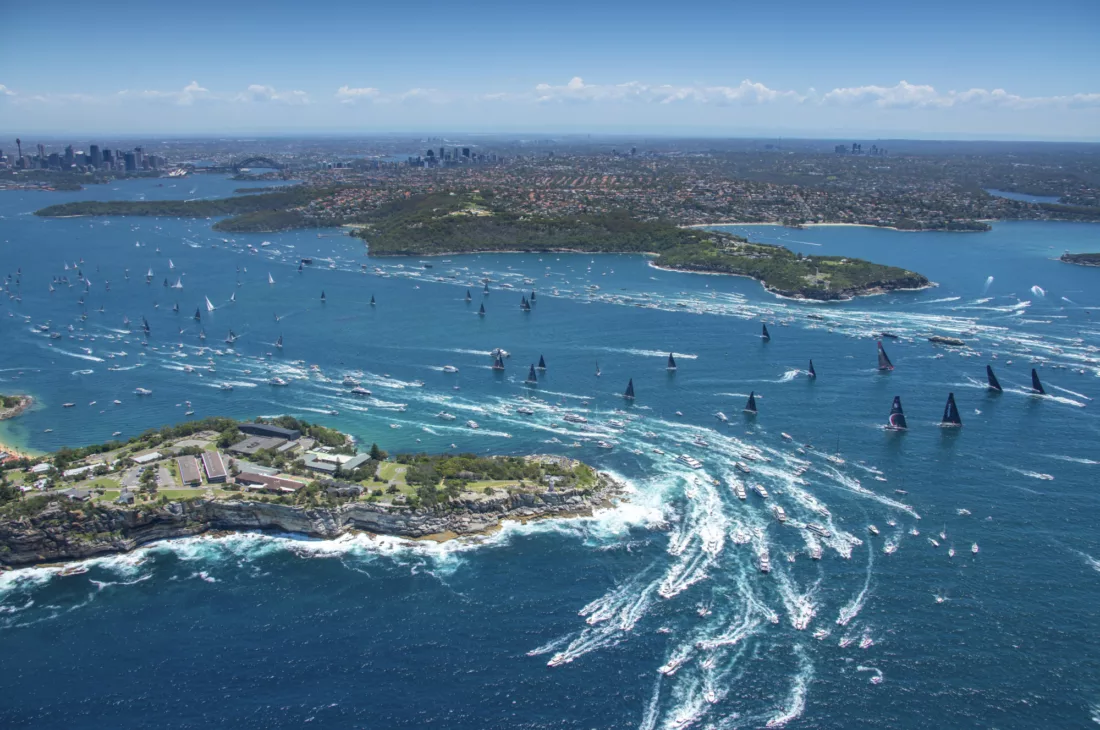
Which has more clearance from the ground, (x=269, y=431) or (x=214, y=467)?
(x=269, y=431)

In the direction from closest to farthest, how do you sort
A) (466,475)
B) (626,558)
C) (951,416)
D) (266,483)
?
(626,558) → (266,483) → (466,475) → (951,416)

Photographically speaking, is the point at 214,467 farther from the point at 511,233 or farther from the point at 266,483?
the point at 511,233

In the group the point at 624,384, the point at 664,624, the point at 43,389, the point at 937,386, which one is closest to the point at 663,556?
the point at 664,624

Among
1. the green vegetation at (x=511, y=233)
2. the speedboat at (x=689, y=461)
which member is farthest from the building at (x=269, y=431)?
the green vegetation at (x=511, y=233)

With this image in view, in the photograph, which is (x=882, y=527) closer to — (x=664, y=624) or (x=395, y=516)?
(x=664, y=624)

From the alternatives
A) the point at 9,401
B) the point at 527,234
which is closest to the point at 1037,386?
the point at 9,401

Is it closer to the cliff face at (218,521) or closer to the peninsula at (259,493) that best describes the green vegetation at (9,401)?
the peninsula at (259,493)

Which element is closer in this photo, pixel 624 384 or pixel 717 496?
pixel 717 496
